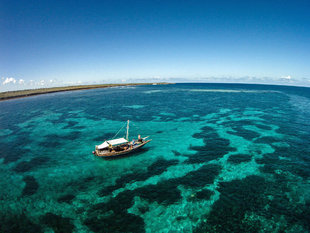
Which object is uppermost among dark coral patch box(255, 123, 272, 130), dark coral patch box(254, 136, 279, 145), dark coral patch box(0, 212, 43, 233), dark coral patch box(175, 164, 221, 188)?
dark coral patch box(255, 123, 272, 130)

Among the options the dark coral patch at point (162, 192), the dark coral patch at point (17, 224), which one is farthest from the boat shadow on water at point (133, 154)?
the dark coral patch at point (17, 224)

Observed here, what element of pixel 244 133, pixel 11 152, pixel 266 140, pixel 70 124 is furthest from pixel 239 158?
pixel 70 124

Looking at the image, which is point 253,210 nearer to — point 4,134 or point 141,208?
point 141,208

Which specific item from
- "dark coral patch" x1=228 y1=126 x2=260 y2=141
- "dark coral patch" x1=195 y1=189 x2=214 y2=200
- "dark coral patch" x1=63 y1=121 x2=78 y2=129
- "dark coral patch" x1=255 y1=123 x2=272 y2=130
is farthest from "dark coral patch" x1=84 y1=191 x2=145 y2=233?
"dark coral patch" x1=255 y1=123 x2=272 y2=130

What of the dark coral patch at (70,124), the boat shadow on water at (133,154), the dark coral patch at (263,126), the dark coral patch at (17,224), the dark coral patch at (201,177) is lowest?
the dark coral patch at (17,224)

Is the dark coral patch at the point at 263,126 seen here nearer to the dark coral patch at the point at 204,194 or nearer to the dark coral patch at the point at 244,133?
the dark coral patch at the point at 244,133

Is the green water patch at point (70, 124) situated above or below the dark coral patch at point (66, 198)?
above

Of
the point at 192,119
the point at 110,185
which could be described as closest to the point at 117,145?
the point at 110,185

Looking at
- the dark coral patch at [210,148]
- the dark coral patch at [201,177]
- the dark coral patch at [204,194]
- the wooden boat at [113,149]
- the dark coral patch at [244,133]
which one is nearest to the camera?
the dark coral patch at [204,194]

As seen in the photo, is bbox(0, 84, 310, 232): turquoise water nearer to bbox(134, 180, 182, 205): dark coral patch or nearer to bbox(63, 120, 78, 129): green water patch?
bbox(134, 180, 182, 205): dark coral patch
